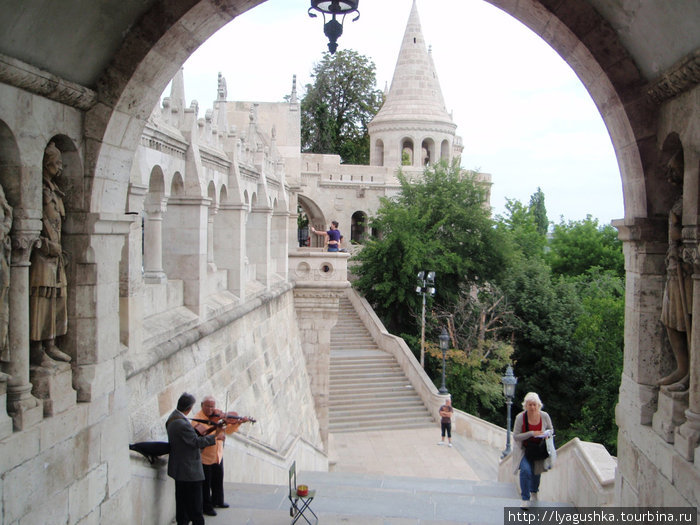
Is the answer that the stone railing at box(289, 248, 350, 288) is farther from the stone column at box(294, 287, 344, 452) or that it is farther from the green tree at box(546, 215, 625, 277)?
the green tree at box(546, 215, 625, 277)

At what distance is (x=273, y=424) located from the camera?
12281 mm

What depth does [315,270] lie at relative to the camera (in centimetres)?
1688

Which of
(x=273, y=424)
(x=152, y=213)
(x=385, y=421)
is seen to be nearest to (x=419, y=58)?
(x=385, y=421)

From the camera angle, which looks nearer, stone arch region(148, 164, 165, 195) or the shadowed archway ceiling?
the shadowed archway ceiling

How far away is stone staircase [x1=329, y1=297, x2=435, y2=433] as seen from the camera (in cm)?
1948

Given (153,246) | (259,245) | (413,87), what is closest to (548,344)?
(259,245)

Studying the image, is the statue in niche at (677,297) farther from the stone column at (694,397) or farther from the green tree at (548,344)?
the green tree at (548,344)

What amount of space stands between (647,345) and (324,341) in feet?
42.9

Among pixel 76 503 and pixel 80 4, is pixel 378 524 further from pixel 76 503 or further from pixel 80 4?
pixel 80 4

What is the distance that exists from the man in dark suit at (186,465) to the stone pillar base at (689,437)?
3.37 metres

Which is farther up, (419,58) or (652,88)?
(419,58)

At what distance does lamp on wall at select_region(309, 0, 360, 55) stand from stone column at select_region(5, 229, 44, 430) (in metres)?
2.29

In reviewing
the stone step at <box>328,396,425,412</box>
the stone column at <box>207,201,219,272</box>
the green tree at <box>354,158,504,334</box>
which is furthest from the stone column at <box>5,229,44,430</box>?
the green tree at <box>354,158,504,334</box>

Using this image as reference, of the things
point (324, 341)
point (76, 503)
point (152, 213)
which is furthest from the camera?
point (324, 341)
